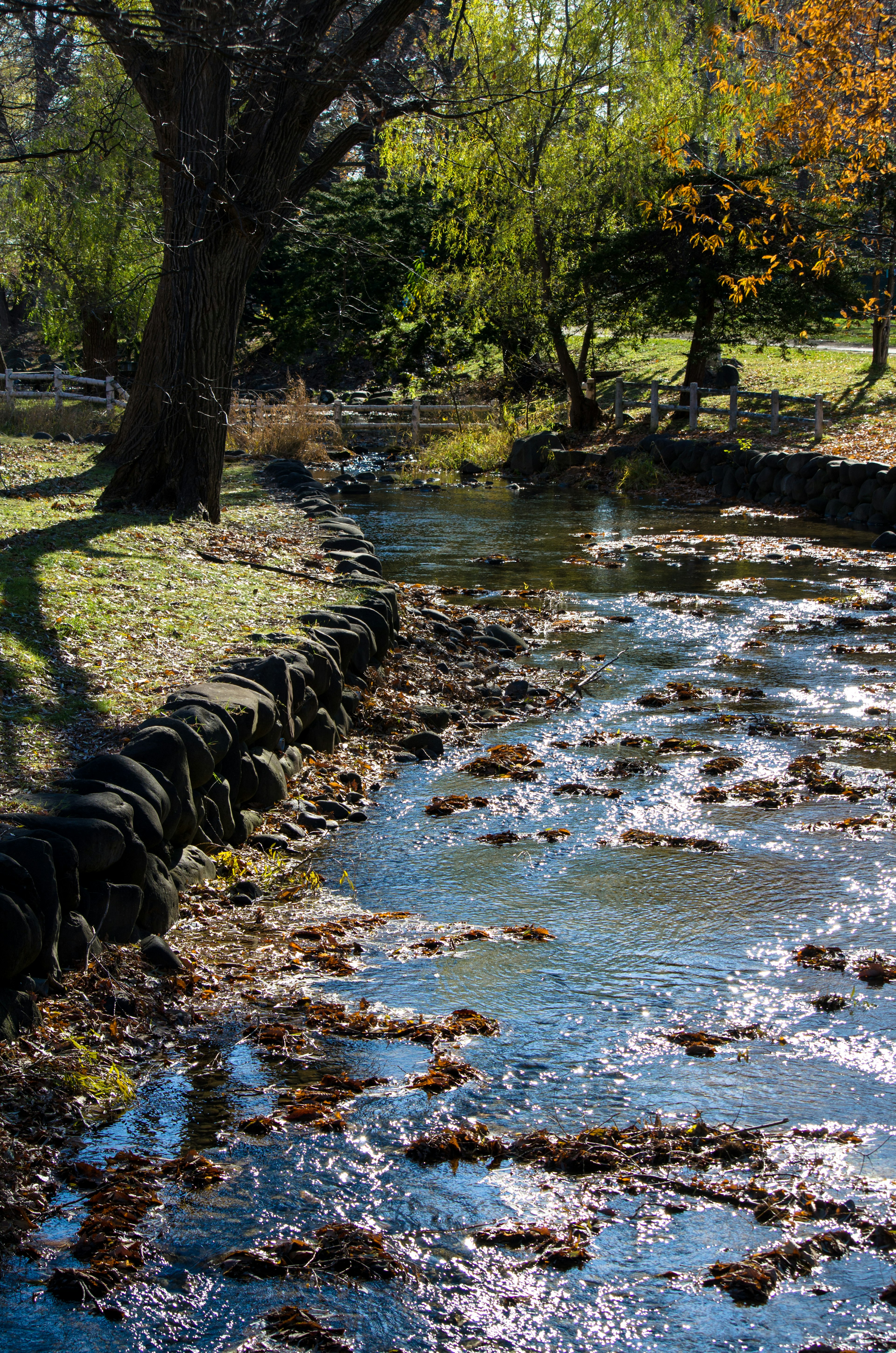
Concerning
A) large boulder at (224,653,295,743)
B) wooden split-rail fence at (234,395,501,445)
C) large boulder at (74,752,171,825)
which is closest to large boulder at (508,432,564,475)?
wooden split-rail fence at (234,395,501,445)

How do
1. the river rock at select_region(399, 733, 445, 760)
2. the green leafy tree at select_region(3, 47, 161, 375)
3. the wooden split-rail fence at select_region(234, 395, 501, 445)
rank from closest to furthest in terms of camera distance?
the river rock at select_region(399, 733, 445, 760)
the green leafy tree at select_region(3, 47, 161, 375)
the wooden split-rail fence at select_region(234, 395, 501, 445)

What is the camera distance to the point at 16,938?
4.25 m

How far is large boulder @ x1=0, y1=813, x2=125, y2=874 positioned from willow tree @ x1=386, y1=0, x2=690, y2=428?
17.8m

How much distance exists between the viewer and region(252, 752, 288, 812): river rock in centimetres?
702

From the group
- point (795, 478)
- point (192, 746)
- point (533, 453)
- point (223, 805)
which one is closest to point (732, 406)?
point (795, 478)

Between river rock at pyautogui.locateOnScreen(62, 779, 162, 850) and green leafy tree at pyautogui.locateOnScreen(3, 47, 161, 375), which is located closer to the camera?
river rock at pyautogui.locateOnScreen(62, 779, 162, 850)

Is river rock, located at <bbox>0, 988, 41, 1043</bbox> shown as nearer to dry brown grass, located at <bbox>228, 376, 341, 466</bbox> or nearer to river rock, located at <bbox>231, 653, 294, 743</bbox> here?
river rock, located at <bbox>231, 653, 294, 743</bbox>

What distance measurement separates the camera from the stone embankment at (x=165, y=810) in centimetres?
446

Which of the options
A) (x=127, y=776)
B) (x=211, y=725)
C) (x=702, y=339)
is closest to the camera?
(x=127, y=776)

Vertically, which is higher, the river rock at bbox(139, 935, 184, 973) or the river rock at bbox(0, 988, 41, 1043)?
the river rock at bbox(0, 988, 41, 1043)

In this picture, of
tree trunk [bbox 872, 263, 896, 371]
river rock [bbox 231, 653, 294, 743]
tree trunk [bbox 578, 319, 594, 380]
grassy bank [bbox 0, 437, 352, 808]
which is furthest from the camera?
tree trunk [bbox 872, 263, 896, 371]

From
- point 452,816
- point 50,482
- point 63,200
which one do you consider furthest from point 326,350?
point 452,816

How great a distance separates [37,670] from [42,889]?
261 centimetres

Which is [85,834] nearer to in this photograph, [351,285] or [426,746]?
[426,746]
